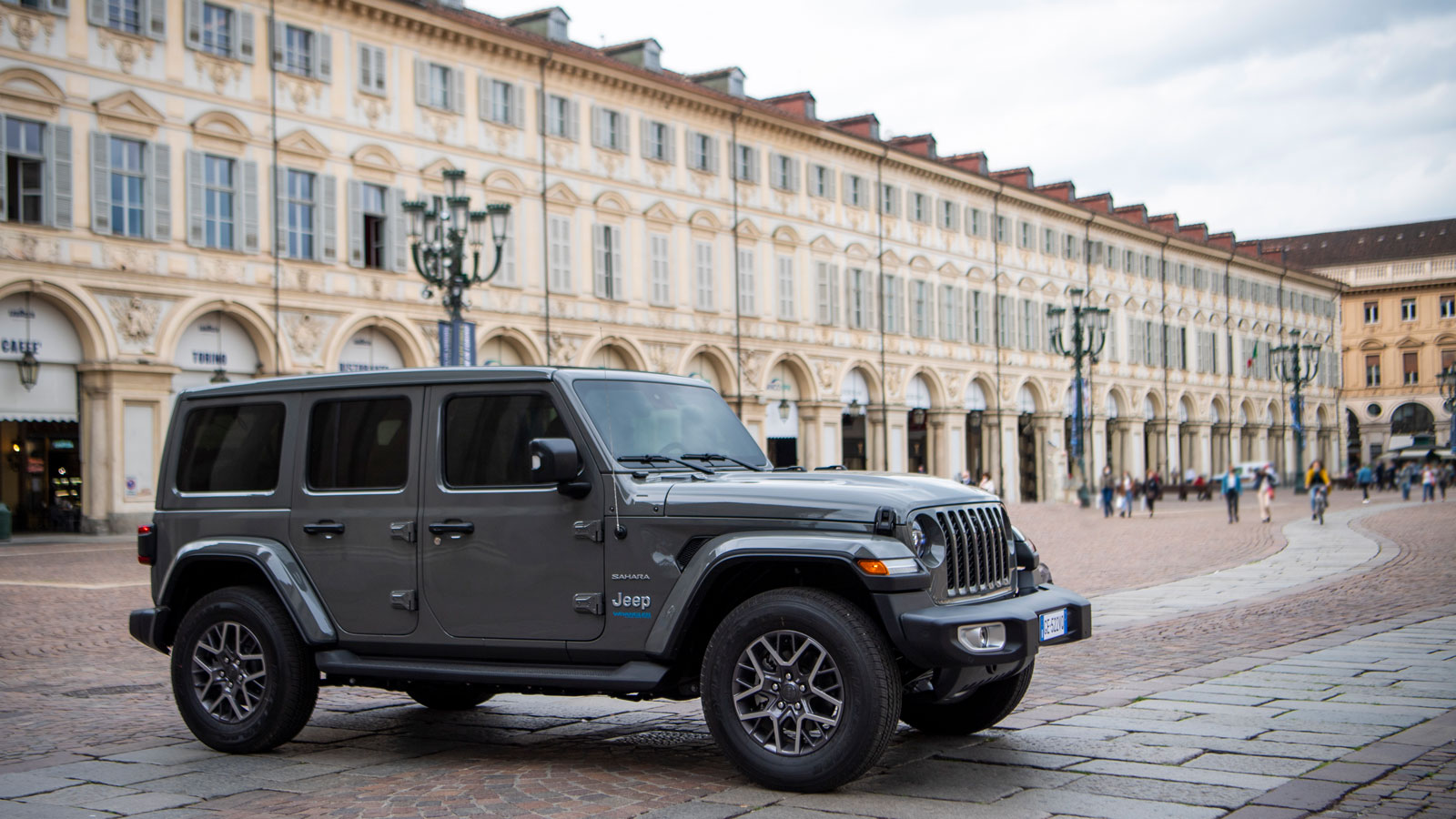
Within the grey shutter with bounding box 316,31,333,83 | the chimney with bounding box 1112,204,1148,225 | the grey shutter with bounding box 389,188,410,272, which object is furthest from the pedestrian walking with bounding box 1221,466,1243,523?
the chimney with bounding box 1112,204,1148,225

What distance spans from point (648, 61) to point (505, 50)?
683 centimetres

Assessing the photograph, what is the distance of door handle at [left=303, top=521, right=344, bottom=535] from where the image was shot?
7477 mm

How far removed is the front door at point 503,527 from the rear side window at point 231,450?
1081 millimetres

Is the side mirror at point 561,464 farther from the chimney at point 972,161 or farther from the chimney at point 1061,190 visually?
the chimney at point 1061,190

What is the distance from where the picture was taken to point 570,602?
6.78 meters

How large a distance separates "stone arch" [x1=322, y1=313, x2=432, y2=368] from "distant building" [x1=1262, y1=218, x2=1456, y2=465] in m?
74.5

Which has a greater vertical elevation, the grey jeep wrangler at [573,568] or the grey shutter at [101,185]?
the grey shutter at [101,185]

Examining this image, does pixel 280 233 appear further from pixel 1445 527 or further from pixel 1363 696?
pixel 1363 696

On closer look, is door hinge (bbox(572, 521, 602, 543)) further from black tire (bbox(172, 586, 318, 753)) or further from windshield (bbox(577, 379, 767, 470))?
black tire (bbox(172, 586, 318, 753))

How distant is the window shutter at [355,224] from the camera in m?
34.7

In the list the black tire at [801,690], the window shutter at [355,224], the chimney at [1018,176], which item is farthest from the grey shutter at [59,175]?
the chimney at [1018,176]

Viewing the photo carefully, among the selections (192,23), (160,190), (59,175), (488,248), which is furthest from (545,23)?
(59,175)

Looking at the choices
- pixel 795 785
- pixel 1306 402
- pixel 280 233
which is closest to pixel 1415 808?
pixel 795 785

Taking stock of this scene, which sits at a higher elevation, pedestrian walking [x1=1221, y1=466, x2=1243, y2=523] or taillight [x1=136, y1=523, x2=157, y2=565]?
taillight [x1=136, y1=523, x2=157, y2=565]
